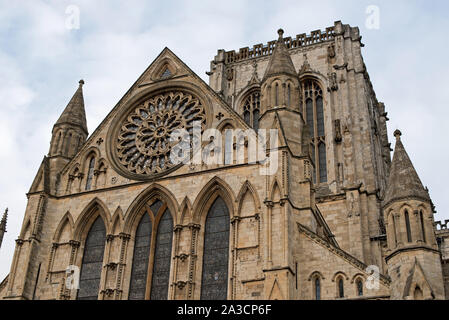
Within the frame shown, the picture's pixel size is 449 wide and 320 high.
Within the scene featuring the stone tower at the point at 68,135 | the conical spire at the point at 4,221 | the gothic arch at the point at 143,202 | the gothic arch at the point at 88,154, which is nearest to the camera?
the gothic arch at the point at 143,202

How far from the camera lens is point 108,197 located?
2492 cm

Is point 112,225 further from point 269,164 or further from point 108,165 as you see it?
point 269,164

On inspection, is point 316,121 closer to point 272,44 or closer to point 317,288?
point 272,44

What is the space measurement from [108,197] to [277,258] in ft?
25.7

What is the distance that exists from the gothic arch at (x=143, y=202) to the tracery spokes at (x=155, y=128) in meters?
0.98

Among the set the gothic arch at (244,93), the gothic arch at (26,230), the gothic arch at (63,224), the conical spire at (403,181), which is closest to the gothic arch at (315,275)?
the conical spire at (403,181)

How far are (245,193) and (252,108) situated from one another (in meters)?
21.0

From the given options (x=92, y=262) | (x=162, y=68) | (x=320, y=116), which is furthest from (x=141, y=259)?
(x=320, y=116)

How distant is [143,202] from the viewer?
80.0 feet

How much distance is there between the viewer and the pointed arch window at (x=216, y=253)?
2170 cm

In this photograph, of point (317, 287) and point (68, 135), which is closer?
point (317, 287)

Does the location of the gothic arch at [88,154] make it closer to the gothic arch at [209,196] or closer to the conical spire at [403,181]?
the gothic arch at [209,196]

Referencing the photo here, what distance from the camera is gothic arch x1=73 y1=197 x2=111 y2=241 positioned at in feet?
81.0
